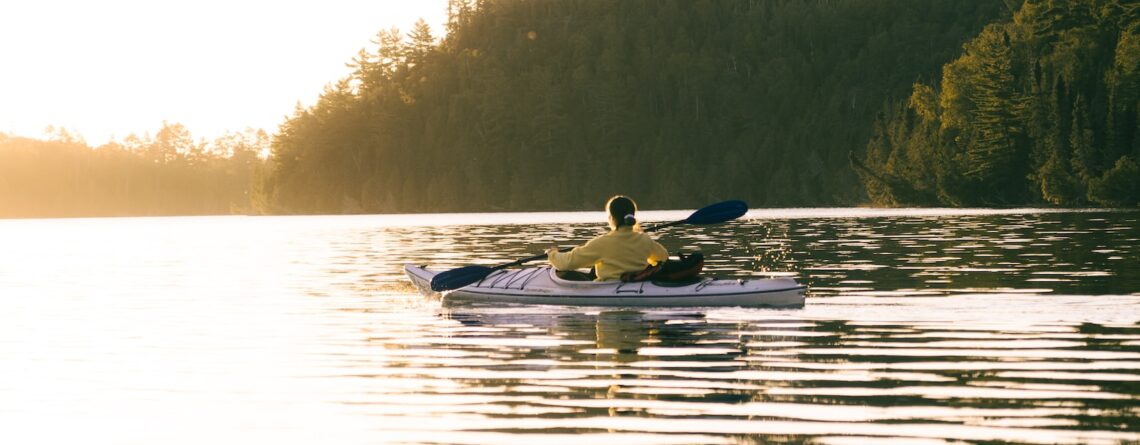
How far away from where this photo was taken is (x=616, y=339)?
1797 centimetres

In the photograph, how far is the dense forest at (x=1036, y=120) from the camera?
92.2 meters

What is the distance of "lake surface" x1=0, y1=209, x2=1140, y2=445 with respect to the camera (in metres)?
11.2

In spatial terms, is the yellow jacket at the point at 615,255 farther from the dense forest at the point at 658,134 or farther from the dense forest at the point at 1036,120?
the dense forest at the point at 658,134

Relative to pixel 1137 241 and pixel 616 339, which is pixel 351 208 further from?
pixel 616 339

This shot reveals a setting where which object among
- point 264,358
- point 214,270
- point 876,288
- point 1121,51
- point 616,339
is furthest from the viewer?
point 1121,51


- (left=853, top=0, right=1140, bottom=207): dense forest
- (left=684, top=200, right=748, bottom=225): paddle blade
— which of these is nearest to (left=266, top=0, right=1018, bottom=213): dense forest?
(left=853, top=0, right=1140, bottom=207): dense forest

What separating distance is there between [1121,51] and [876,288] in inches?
3084

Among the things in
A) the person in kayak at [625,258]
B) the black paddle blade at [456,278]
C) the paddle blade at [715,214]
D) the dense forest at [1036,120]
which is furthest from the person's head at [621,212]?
the dense forest at [1036,120]

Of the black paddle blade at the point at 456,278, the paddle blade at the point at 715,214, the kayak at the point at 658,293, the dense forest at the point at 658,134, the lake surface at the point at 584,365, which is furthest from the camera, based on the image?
the dense forest at the point at 658,134

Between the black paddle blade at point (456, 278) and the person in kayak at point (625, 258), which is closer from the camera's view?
the person in kayak at point (625, 258)

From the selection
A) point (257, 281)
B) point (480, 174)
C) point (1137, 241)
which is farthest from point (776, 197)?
point (257, 281)

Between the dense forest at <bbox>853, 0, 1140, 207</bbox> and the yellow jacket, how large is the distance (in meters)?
69.8

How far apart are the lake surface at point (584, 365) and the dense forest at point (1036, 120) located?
212 ft

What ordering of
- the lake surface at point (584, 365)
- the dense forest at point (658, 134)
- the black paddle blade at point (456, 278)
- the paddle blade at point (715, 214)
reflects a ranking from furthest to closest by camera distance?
the dense forest at point (658, 134) < the paddle blade at point (715, 214) < the black paddle blade at point (456, 278) < the lake surface at point (584, 365)
